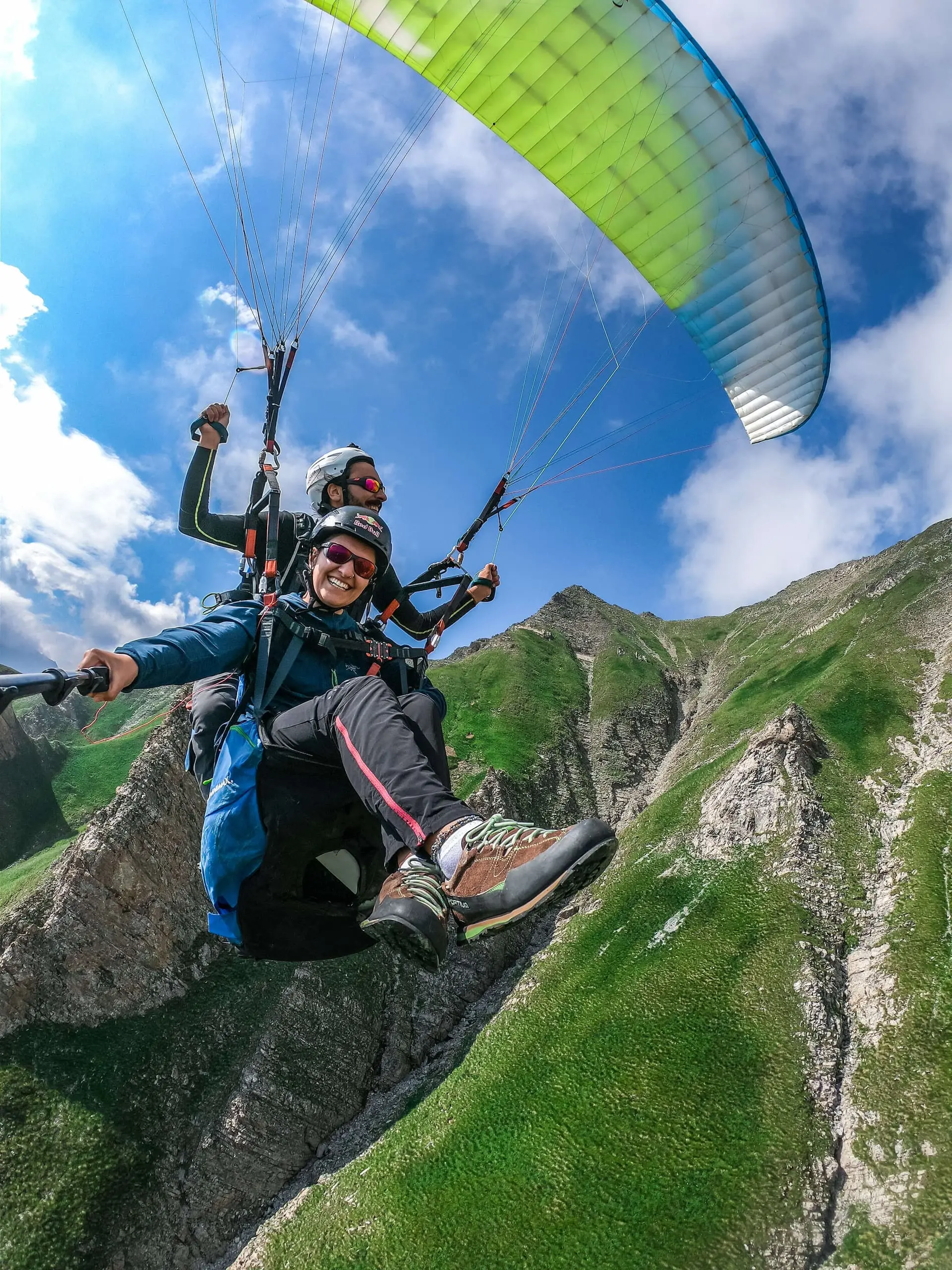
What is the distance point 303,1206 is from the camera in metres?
22.7

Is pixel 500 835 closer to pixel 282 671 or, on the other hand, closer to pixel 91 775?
pixel 282 671

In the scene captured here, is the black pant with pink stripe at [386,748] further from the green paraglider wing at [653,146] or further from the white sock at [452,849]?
the green paraglider wing at [653,146]

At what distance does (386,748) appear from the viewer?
496 cm

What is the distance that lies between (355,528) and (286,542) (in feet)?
10.6

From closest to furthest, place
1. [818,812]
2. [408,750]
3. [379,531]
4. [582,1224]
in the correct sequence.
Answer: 1. [408,750]
2. [379,531]
3. [582,1224]
4. [818,812]

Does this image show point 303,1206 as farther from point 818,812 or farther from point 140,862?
point 818,812

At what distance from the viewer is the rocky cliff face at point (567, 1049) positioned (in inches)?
693

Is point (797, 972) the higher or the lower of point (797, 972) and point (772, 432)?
the lower

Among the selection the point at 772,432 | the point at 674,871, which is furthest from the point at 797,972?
the point at 772,432

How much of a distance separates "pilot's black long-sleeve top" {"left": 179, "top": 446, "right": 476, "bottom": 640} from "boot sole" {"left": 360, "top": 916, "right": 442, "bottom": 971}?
407 cm

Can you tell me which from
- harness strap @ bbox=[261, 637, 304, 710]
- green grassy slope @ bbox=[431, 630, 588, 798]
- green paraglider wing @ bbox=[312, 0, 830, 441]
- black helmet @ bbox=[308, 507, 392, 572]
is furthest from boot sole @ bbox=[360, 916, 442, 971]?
green grassy slope @ bbox=[431, 630, 588, 798]

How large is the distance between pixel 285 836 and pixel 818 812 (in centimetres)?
2880

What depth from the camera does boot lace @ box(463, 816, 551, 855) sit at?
442 cm

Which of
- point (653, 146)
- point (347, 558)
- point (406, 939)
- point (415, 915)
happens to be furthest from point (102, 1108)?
point (653, 146)
